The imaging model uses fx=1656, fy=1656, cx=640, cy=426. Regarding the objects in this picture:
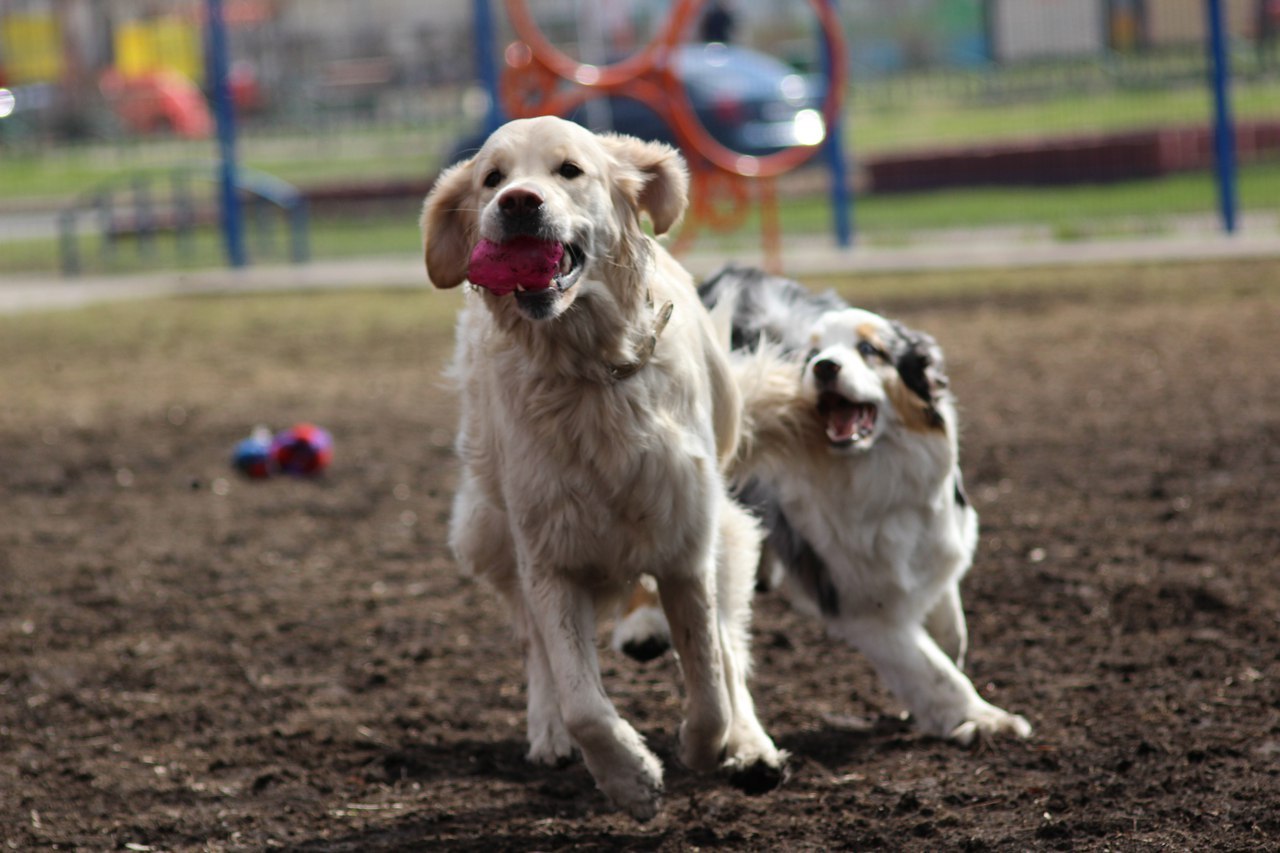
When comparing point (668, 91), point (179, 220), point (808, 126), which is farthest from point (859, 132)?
point (179, 220)

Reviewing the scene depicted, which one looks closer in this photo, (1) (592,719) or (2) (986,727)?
(1) (592,719)

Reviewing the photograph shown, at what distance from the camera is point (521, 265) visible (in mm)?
3818

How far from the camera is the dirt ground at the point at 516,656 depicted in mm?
4137

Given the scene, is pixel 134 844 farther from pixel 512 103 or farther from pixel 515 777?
pixel 512 103

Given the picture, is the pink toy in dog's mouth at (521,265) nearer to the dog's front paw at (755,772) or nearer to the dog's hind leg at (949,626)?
the dog's front paw at (755,772)

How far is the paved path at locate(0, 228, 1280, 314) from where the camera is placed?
46.9 feet

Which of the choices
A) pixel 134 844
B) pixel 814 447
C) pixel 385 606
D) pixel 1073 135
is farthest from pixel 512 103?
pixel 134 844

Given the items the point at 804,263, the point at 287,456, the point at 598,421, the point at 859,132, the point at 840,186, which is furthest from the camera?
the point at 859,132

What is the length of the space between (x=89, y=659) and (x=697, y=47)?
14.5 m

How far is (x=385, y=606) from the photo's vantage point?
20.5ft

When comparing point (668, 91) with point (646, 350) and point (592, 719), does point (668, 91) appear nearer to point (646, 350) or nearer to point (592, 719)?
point (646, 350)

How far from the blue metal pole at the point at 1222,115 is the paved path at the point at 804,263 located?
1.05ft

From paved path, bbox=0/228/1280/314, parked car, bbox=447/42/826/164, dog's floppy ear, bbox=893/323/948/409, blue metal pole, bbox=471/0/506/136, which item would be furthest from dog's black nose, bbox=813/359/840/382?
parked car, bbox=447/42/826/164

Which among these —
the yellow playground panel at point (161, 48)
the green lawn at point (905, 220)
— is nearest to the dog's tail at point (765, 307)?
the green lawn at point (905, 220)
